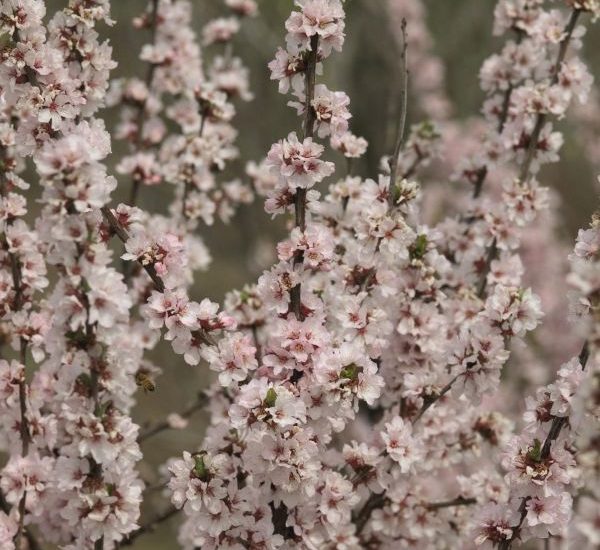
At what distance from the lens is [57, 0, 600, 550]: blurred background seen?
701 centimetres

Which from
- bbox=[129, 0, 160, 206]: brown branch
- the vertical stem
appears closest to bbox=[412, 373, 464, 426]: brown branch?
the vertical stem

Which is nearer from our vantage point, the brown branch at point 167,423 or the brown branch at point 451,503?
the brown branch at point 451,503

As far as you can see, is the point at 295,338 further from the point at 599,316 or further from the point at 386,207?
the point at 599,316

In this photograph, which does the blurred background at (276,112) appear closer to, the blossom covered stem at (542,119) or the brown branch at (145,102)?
the brown branch at (145,102)

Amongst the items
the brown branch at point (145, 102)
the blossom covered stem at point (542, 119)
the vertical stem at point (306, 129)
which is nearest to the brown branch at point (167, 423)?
the brown branch at point (145, 102)

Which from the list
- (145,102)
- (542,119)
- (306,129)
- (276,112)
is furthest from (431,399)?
(276,112)

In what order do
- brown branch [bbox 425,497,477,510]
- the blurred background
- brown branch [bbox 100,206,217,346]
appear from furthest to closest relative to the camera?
1. the blurred background
2. brown branch [bbox 425,497,477,510]
3. brown branch [bbox 100,206,217,346]

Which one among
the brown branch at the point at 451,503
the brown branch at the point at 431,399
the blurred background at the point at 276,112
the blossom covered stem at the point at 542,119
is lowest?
the brown branch at the point at 451,503

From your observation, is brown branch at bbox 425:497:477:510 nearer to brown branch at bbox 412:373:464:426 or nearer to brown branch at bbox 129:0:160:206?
brown branch at bbox 412:373:464:426

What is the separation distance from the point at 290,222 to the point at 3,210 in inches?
43.7

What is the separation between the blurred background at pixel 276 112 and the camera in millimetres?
7006

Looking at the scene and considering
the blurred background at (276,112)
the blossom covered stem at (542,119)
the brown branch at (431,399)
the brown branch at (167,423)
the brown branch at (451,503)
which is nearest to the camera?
the brown branch at (431,399)

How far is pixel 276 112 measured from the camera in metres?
8.49

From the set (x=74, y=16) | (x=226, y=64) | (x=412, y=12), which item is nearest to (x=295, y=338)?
(x=74, y=16)
